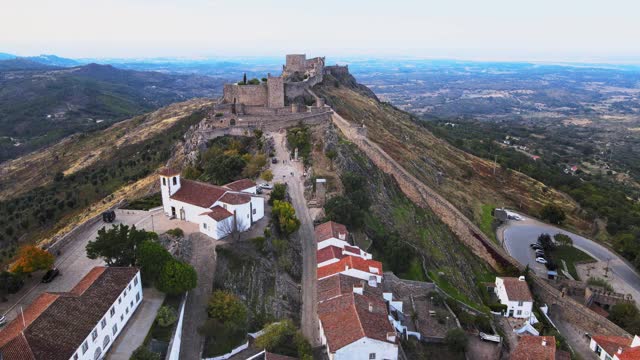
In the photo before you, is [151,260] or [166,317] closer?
[166,317]

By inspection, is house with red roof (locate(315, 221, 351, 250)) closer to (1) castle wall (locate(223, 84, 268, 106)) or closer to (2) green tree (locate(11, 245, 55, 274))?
(2) green tree (locate(11, 245, 55, 274))

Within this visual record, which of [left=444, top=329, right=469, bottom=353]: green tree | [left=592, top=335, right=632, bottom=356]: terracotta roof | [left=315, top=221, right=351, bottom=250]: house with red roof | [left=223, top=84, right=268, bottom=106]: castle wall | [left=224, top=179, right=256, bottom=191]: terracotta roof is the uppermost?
[left=223, top=84, right=268, bottom=106]: castle wall

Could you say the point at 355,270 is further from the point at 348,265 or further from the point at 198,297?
the point at 198,297

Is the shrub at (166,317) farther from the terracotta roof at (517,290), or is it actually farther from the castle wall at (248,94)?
the castle wall at (248,94)

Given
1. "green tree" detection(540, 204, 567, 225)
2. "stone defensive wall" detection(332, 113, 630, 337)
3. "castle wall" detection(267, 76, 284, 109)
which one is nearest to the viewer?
"stone defensive wall" detection(332, 113, 630, 337)

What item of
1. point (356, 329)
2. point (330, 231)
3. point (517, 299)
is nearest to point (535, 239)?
point (517, 299)

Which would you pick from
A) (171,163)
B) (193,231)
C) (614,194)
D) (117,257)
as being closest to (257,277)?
(193,231)

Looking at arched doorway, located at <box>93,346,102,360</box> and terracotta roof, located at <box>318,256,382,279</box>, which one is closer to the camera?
arched doorway, located at <box>93,346,102,360</box>

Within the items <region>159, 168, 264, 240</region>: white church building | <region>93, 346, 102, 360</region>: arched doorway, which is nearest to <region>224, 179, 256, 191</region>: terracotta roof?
<region>159, 168, 264, 240</region>: white church building
